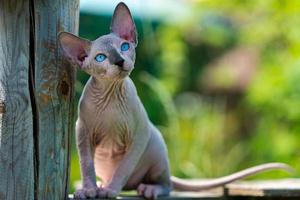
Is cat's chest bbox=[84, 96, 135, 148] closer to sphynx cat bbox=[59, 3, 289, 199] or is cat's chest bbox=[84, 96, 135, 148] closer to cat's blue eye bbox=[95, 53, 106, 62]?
sphynx cat bbox=[59, 3, 289, 199]

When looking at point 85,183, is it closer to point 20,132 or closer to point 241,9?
point 20,132

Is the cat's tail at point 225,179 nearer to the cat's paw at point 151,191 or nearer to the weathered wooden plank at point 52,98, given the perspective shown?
the cat's paw at point 151,191

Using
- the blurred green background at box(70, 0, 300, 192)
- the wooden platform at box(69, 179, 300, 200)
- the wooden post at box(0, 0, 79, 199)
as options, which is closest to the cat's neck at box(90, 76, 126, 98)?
the wooden post at box(0, 0, 79, 199)

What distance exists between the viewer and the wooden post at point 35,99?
293 cm

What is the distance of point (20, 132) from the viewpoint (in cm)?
295

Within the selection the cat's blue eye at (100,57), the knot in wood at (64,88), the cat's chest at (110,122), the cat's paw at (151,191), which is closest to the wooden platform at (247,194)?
the cat's paw at (151,191)

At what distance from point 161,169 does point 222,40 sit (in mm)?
5793

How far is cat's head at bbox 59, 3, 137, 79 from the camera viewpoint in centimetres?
307

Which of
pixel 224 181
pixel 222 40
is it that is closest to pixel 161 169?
pixel 224 181

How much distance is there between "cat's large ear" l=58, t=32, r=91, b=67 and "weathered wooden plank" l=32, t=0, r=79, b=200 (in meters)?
0.06

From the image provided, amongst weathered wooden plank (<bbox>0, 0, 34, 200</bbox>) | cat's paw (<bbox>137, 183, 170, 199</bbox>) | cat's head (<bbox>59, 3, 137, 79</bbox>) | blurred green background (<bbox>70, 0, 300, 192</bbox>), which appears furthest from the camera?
blurred green background (<bbox>70, 0, 300, 192</bbox>)

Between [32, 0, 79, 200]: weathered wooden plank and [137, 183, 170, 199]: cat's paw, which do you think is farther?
[137, 183, 170, 199]: cat's paw

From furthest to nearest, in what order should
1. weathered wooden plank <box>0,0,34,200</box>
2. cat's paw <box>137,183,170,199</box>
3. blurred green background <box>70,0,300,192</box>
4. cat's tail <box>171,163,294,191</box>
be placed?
blurred green background <box>70,0,300,192</box> < cat's tail <box>171,163,294,191</box> < cat's paw <box>137,183,170,199</box> < weathered wooden plank <box>0,0,34,200</box>

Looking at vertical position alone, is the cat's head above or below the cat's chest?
above
